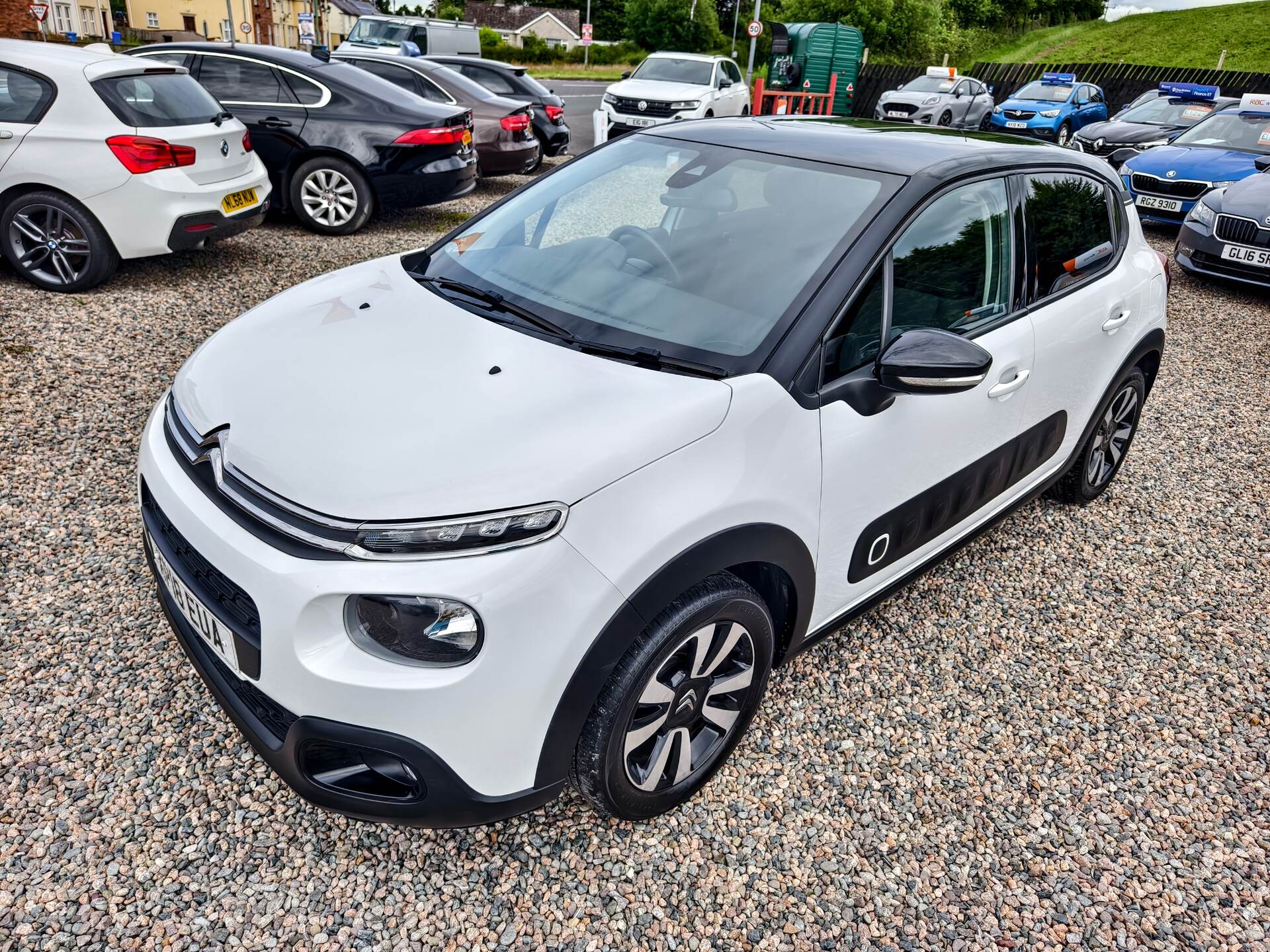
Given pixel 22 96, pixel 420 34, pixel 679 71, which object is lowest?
pixel 22 96

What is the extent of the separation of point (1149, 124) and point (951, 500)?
44.2 feet

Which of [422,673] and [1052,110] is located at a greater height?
[1052,110]

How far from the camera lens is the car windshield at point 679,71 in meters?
15.5

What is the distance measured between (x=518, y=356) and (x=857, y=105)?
29.0 metres

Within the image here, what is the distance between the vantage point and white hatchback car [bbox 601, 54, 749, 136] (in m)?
14.7

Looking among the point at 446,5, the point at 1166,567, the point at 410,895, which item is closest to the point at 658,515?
the point at 410,895

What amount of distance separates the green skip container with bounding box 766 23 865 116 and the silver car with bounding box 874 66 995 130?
1915 mm

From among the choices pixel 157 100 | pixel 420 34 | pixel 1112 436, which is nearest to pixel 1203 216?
pixel 1112 436

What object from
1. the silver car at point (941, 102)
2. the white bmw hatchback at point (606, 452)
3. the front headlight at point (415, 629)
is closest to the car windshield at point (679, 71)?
the silver car at point (941, 102)

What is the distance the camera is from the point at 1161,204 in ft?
34.4

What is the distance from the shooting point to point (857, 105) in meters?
27.8

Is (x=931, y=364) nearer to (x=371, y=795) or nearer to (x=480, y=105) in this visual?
(x=371, y=795)

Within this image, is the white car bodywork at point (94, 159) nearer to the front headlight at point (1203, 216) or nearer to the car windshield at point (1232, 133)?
the front headlight at point (1203, 216)

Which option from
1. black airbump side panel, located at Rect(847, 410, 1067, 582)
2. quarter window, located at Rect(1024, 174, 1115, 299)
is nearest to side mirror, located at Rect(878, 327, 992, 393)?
black airbump side panel, located at Rect(847, 410, 1067, 582)
